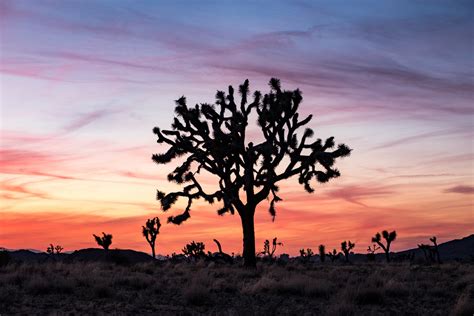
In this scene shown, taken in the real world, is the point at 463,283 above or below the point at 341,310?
Answer: above

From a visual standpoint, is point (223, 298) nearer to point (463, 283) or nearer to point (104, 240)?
point (463, 283)

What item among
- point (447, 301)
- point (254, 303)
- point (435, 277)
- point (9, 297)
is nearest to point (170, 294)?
point (254, 303)

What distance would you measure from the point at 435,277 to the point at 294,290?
25.0ft

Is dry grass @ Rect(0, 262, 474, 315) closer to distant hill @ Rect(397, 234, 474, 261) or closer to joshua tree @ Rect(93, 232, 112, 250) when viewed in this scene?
joshua tree @ Rect(93, 232, 112, 250)

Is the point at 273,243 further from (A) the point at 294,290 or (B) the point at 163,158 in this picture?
(A) the point at 294,290

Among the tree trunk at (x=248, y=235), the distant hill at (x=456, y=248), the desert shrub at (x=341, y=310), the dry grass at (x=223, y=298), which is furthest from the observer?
the distant hill at (x=456, y=248)

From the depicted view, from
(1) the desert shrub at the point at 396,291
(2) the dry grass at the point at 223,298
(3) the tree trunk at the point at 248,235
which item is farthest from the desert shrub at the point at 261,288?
(3) the tree trunk at the point at 248,235

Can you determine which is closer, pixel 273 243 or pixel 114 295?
pixel 114 295

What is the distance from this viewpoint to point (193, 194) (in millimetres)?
25984

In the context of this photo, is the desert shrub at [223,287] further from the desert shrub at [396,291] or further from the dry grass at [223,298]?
the desert shrub at [396,291]

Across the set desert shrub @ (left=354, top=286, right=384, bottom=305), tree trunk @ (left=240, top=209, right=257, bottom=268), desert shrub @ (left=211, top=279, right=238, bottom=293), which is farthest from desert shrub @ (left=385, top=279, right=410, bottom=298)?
tree trunk @ (left=240, top=209, right=257, bottom=268)

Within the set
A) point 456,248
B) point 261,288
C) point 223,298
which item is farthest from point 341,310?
point 456,248

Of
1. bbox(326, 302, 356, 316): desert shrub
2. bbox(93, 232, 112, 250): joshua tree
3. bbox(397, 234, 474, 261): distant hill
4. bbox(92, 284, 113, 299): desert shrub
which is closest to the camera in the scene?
bbox(326, 302, 356, 316): desert shrub

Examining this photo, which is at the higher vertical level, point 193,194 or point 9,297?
point 193,194
